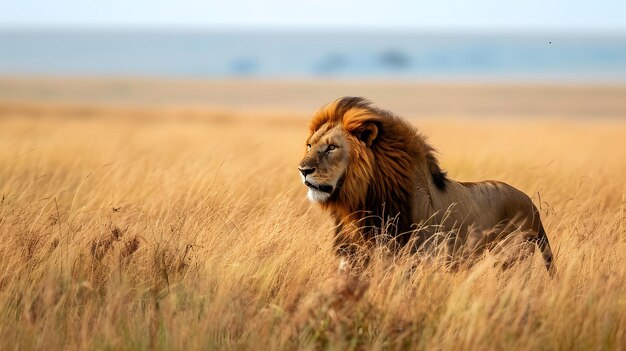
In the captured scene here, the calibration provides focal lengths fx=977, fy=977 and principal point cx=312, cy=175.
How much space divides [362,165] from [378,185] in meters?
0.14

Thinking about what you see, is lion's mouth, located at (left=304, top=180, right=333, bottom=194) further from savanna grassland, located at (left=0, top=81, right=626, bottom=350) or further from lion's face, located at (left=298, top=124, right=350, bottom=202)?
savanna grassland, located at (left=0, top=81, right=626, bottom=350)

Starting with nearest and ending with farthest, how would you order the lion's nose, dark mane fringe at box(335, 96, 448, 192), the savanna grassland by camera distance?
the savanna grassland < the lion's nose < dark mane fringe at box(335, 96, 448, 192)

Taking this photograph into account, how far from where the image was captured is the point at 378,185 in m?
5.32

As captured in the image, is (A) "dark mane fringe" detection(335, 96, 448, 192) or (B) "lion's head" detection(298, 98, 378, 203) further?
(A) "dark mane fringe" detection(335, 96, 448, 192)

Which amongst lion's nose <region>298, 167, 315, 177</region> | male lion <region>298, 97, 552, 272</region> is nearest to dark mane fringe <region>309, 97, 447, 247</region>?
male lion <region>298, 97, 552, 272</region>

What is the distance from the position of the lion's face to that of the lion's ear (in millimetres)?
71

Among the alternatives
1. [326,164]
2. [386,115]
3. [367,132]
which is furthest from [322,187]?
[386,115]

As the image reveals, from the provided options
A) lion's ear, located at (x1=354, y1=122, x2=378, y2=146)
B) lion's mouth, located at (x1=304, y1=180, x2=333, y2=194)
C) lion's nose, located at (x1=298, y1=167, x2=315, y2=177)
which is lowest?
lion's mouth, located at (x1=304, y1=180, x2=333, y2=194)

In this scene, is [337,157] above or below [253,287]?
above

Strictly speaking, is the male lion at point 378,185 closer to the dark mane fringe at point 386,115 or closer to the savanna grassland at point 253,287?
the dark mane fringe at point 386,115

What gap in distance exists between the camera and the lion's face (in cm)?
525

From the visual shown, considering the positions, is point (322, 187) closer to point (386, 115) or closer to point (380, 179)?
point (380, 179)

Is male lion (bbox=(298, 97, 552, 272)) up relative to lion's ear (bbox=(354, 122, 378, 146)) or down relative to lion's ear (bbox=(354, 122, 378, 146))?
down

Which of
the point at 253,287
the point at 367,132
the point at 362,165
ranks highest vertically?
the point at 367,132
